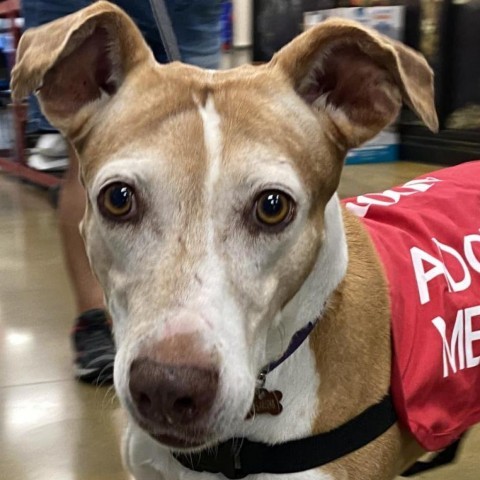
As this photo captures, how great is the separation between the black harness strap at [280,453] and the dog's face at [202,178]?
155 mm

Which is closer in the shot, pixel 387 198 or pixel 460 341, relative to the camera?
pixel 460 341

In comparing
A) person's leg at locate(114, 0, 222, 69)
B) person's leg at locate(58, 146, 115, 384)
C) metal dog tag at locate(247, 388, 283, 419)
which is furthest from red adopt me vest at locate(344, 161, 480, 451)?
person's leg at locate(58, 146, 115, 384)

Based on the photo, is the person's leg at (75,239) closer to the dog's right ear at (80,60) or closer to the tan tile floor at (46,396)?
the tan tile floor at (46,396)

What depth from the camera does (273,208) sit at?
4.11ft

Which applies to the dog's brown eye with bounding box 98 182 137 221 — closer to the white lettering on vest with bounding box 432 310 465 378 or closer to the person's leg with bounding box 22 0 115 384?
the white lettering on vest with bounding box 432 310 465 378

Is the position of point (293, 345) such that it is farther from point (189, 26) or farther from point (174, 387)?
point (189, 26)

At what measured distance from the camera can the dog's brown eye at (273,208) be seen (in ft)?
4.08

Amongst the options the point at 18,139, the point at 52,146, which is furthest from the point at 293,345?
the point at 18,139

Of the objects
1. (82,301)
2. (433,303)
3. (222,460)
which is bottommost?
(82,301)

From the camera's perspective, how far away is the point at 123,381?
113 centimetres

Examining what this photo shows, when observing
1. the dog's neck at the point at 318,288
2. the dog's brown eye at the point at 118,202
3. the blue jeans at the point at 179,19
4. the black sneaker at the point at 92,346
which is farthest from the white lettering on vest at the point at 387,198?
the black sneaker at the point at 92,346

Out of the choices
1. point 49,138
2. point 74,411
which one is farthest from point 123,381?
point 49,138

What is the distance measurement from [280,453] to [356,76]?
654mm

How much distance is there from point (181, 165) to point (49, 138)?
402 cm
